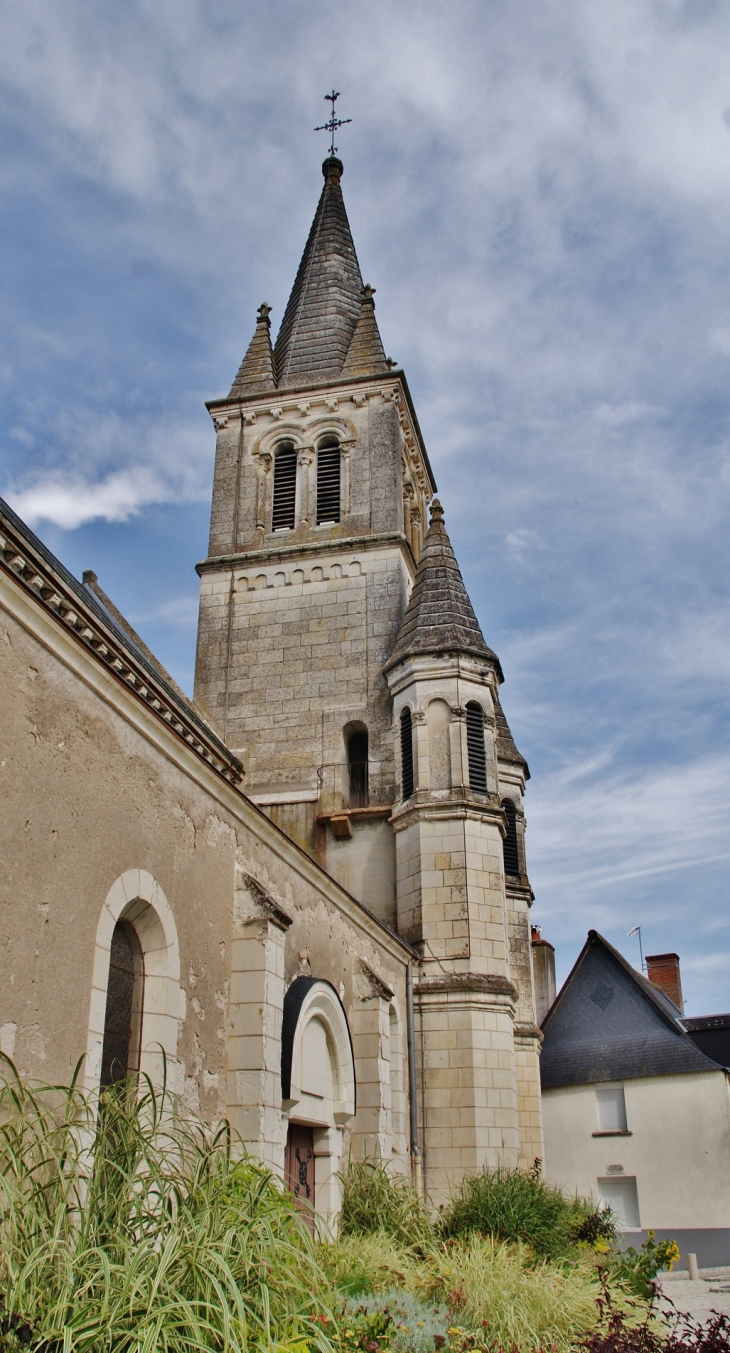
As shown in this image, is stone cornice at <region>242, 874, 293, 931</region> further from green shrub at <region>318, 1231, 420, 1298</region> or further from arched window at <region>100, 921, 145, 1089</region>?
green shrub at <region>318, 1231, 420, 1298</region>

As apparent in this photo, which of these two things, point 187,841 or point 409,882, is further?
point 409,882

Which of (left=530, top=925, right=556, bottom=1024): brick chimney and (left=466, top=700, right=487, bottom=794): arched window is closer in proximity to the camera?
(left=466, top=700, right=487, bottom=794): arched window

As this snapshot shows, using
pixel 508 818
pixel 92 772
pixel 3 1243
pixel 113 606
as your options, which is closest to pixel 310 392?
pixel 113 606

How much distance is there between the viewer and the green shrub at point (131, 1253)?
434 centimetres

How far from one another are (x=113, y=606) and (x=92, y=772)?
879cm

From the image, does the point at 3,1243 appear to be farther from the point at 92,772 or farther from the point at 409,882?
the point at 409,882

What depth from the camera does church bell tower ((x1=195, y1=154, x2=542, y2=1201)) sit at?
567 inches

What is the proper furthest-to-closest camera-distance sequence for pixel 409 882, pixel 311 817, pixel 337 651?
pixel 337 651 → pixel 311 817 → pixel 409 882

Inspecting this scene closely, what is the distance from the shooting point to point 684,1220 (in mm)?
19156

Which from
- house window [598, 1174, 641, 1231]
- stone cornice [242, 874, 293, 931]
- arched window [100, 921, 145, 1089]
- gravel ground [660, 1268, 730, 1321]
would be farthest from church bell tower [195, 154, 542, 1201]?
arched window [100, 921, 145, 1089]

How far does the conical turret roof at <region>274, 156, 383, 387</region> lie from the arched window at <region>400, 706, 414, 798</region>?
802cm

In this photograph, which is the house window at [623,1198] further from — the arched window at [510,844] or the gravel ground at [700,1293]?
the arched window at [510,844]

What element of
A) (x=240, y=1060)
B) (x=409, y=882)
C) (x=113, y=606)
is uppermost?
(x=113, y=606)

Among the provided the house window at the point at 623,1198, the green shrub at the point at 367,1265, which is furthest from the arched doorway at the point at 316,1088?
the house window at the point at 623,1198
